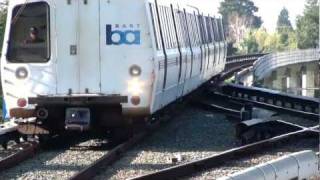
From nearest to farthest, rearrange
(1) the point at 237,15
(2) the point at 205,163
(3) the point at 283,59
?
(2) the point at 205,163 → (3) the point at 283,59 → (1) the point at 237,15

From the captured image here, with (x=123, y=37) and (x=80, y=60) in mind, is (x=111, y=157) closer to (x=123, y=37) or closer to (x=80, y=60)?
(x=80, y=60)

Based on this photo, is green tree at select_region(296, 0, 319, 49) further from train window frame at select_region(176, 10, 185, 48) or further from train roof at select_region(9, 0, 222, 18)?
train window frame at select_region(176, 10, 185, 48)

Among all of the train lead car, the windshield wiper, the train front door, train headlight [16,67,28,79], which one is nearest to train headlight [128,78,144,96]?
the train lead car

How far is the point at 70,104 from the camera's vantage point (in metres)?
12.7

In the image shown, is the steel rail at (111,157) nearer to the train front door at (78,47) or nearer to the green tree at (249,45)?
the train front door at (78,47)

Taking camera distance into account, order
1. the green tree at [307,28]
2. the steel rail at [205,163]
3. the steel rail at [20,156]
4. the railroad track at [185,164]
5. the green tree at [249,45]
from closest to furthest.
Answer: the steel rail at [205,163], the railroad track at [185,164], the steel rail at [20,156], the green tree at [307,28], the green tree at [249,45]

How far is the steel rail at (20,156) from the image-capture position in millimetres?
10703

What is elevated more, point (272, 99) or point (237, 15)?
point (237, 15)

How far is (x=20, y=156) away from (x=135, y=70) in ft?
7.97

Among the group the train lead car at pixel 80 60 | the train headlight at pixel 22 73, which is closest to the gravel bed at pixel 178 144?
the train lead car at pixel 80 60

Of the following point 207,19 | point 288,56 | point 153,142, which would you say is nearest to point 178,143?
point 153,142

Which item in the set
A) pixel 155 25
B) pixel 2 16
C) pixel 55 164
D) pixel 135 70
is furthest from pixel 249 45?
pixel 55 164

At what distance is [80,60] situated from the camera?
42.2ft

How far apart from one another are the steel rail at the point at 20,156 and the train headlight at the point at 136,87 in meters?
1.77
